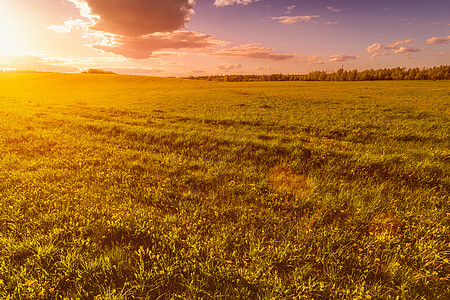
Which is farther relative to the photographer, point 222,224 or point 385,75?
point 385,75

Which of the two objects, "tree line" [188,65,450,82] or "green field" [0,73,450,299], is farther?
"tree line" [188,65,450,82]

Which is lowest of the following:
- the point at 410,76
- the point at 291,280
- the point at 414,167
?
Result: the point at 291,280

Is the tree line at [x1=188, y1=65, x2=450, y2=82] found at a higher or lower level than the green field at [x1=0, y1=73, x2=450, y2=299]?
higher

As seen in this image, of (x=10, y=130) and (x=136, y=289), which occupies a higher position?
(x=10, y=130)

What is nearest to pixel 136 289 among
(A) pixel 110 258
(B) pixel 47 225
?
(A) pixel 110 258

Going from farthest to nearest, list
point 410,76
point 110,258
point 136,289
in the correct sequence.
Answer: point 410,76, point 110,258, point 136,289

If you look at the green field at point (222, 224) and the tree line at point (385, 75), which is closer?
the green field at point (222, 224)

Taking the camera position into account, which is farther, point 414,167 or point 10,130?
point 10,130

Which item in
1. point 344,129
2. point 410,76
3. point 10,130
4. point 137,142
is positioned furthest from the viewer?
point 410,76

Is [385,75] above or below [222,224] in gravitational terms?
above

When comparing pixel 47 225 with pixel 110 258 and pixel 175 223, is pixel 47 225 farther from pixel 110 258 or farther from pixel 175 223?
pixel 175 223

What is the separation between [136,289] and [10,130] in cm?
1171

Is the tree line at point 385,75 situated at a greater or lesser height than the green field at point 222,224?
greater

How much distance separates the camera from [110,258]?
309cm
